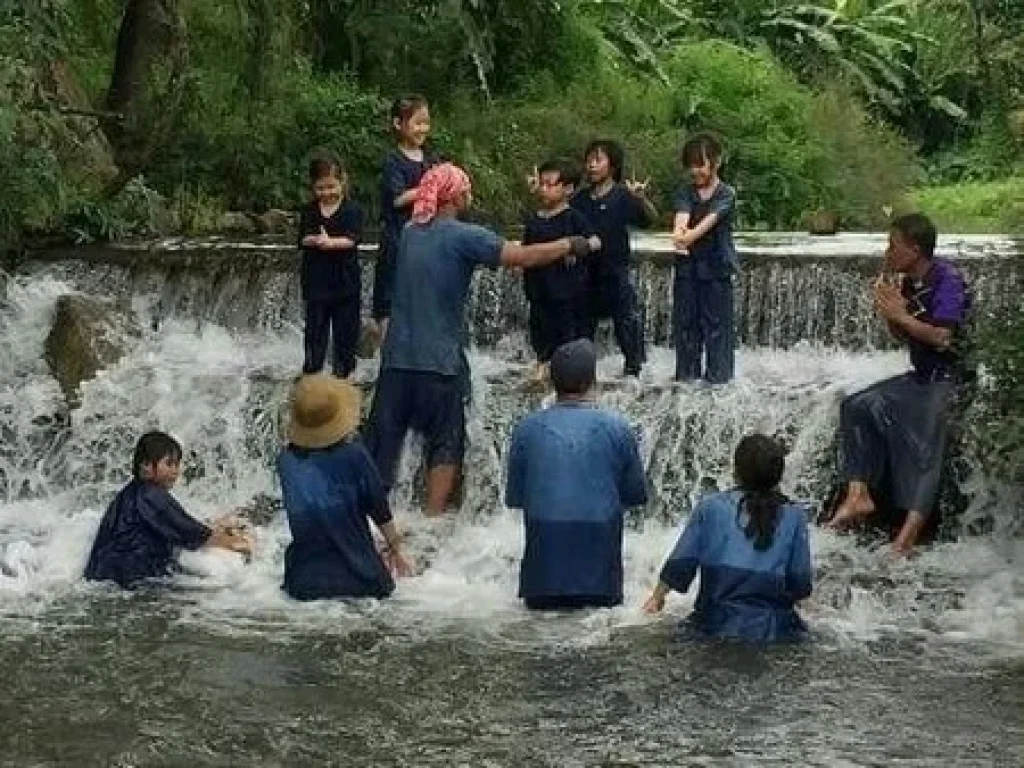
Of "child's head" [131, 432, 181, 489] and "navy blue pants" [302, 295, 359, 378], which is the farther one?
"navy blue pants" [302, 295, 359, 378]

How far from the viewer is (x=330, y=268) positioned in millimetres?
10273

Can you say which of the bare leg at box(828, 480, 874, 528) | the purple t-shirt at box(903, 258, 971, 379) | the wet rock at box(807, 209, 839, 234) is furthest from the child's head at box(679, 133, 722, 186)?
the wet rock at box(807, 209, 839, 234)

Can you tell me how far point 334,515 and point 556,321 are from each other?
115 inches

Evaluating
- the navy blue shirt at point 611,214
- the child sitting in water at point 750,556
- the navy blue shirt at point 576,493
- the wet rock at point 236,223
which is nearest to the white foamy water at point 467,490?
the navy blue shirt at point 576,493

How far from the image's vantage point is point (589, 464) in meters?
7.43

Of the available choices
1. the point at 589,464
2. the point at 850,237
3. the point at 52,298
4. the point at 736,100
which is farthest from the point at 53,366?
the point at 736,100

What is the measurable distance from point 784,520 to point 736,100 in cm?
1725

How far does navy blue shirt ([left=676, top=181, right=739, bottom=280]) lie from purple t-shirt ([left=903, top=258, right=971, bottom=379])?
1540 mm

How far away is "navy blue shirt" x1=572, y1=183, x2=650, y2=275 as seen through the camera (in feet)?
33.3

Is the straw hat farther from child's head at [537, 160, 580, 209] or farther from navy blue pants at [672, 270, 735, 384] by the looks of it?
navy blue pants at [672, 270, 735, 384]

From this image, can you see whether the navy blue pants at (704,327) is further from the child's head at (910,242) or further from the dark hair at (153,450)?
the dark hair at (153,450)

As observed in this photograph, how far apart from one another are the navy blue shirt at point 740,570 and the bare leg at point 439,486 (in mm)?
2389

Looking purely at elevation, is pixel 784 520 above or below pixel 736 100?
below

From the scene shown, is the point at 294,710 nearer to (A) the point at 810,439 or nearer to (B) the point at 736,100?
(A) the point at 810,439
